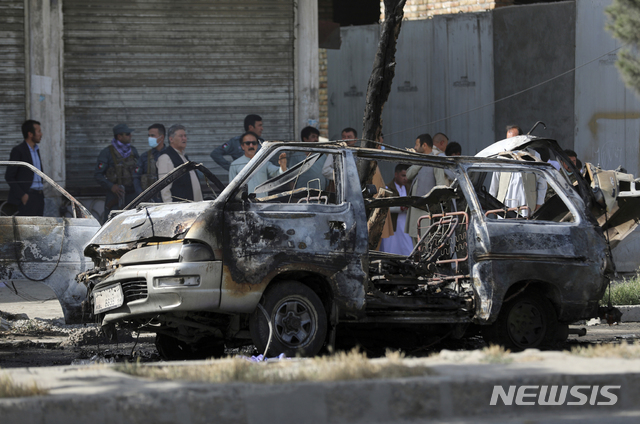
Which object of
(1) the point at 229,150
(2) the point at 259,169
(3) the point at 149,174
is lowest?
(2) the point at 259,169

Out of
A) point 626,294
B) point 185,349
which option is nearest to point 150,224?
point 185,349

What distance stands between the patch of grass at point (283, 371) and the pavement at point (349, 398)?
4.5 inches

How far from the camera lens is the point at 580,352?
546 cm

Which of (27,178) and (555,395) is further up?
(27,178)

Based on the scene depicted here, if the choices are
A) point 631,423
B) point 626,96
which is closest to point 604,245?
point 631,423

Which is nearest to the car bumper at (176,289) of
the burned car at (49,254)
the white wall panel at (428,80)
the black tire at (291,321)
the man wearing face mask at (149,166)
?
the black tire at (291,321)

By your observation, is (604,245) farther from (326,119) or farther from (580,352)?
(326,119)

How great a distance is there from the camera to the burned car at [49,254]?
26.3 feet

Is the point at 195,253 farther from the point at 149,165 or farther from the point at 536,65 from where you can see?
the point at 536,65

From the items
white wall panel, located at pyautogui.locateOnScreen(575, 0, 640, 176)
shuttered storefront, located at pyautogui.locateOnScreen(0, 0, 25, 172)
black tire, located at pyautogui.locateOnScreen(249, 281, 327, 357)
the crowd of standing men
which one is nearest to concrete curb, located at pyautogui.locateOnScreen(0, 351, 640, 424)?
black tire, located at pyautogui.locateOnScreen(249, 281, 327, 357)

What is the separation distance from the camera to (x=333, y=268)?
6559 millimetres

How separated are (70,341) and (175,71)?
7086 millimetres

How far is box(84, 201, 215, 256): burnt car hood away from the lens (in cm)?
626

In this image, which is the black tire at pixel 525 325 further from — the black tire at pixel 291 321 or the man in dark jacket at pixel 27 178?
the man in dark jacket at pixel 27 178
